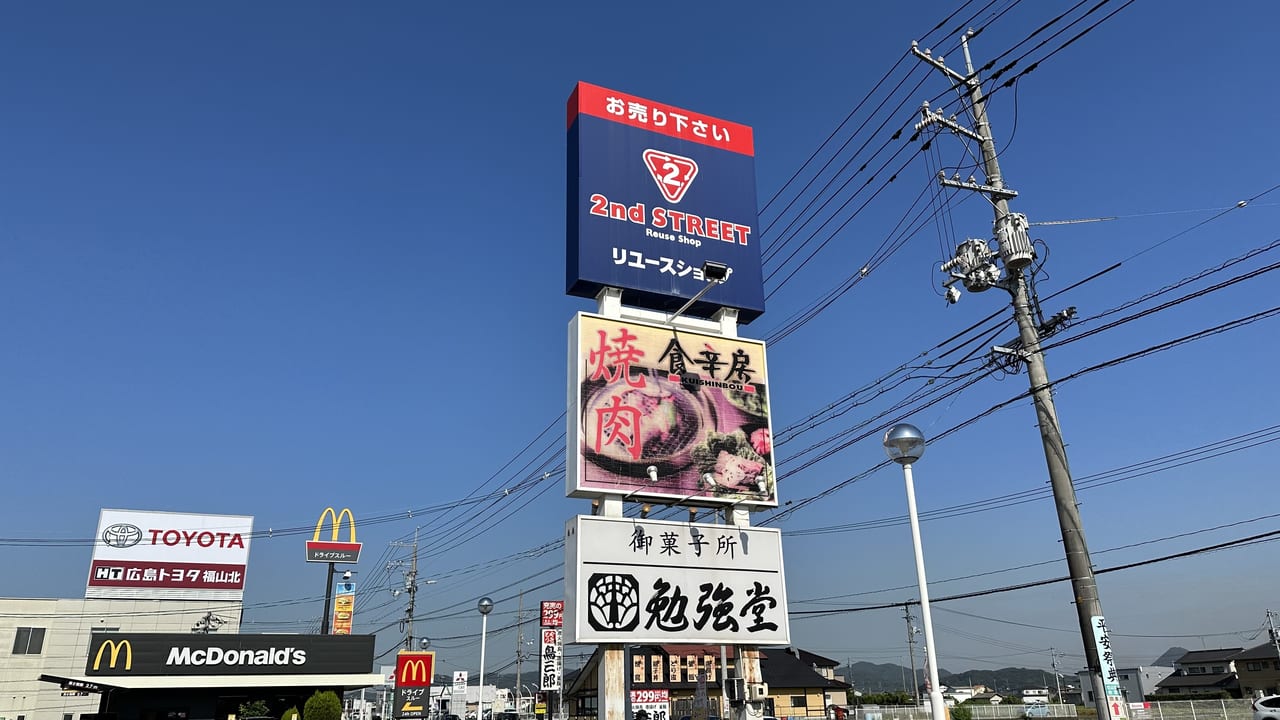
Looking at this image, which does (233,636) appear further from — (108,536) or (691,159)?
(691,159)

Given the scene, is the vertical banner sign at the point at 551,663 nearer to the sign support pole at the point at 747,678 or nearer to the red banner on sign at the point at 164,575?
the sign support pole at the point at 747,678

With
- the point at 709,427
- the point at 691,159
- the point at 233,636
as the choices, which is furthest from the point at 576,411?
the point at 233,636

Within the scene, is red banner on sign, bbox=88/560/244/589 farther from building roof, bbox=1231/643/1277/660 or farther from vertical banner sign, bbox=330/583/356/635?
building roof, bbox=1231/643/1277/660

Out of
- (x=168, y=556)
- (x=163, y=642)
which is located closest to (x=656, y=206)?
(x=163, y=642)

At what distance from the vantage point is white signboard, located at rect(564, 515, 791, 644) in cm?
1762

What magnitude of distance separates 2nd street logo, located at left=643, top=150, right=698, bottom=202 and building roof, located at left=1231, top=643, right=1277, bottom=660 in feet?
251

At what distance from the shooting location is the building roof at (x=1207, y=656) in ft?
264

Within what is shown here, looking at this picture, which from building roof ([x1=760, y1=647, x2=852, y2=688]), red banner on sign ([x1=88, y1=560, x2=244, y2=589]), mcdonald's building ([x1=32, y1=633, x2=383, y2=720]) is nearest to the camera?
mcdonald's building ([x1=32, y1=633, x2=383, y2=720])

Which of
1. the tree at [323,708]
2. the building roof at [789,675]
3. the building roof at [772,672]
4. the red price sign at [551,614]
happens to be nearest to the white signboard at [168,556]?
the building roof at [772,672]

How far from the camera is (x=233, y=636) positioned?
128ft

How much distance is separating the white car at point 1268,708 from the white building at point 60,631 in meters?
58.8

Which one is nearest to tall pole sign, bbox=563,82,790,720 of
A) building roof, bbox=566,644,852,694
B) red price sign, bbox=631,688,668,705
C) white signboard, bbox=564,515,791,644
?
white signboard, bbox=564,515,791,644

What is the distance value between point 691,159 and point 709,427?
8019 millimetres

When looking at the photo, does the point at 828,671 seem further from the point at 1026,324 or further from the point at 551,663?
the point at 1026,324
